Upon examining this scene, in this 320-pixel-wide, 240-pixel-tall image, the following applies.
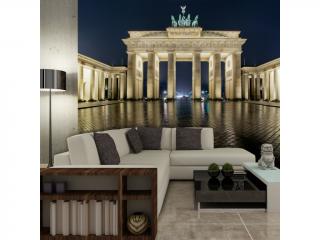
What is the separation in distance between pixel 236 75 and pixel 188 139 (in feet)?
11.9

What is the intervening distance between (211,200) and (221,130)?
4296 mm

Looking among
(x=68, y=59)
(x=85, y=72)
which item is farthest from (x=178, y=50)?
(x=68, y=59)

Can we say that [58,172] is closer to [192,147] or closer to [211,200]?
[211,200]

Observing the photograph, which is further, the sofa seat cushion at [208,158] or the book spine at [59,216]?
the sofa seat cushion at [208,158]

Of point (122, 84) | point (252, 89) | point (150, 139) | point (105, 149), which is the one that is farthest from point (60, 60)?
point (252, 89)

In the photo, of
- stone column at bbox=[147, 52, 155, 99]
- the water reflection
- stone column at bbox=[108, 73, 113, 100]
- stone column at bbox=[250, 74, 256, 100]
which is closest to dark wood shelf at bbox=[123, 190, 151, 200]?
the water reflection

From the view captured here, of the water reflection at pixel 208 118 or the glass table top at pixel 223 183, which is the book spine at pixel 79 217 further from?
the water reflection at pixel 208 118

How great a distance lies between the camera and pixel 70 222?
2.40 m

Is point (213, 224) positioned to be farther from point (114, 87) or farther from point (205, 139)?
point (114, 87)

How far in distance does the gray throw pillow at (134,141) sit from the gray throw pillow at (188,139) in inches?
25.0

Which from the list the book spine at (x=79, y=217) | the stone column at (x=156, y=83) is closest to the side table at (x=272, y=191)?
the book spine at (x=79, y=217)

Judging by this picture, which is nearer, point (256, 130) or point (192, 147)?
point (192, 147)

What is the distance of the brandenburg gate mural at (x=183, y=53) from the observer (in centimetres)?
683
